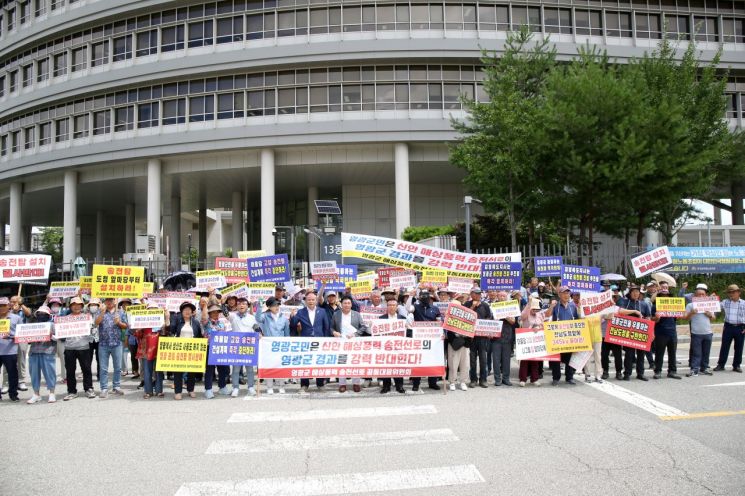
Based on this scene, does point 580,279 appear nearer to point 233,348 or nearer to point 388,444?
point 388,444

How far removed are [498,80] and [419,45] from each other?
7.51 meters

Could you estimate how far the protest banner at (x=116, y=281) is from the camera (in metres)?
11.2

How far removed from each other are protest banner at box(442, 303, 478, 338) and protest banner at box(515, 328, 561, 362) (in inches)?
38.8

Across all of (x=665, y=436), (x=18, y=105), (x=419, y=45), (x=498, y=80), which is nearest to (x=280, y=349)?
(x=665, y=436)

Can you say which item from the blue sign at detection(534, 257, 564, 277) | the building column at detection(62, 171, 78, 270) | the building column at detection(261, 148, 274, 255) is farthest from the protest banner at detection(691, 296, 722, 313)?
the building column at detection(62, 171, 78, 270)

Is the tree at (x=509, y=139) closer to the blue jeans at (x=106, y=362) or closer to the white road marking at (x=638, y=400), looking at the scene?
the white road marking at (x=638, y=400)

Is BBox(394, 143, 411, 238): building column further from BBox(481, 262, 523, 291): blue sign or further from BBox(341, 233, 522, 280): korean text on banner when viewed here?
BBox(481, 262, 523, 291): blue sign

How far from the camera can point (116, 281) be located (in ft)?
37.7

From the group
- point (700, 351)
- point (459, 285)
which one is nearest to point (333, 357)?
point (459, 285)

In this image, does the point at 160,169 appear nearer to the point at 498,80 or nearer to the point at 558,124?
the point at 498,80

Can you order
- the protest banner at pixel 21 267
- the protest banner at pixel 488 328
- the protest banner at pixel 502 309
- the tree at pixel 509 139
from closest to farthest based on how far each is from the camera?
the protest banner at pixel 488 328 < the protest banner at pixel 502 309 < the protest banner at pixel 21 267 < the tree at pixel 509 139

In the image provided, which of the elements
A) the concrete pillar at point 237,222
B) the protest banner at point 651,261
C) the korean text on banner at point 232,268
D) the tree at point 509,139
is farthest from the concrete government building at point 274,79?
the protest banner at point 651,261

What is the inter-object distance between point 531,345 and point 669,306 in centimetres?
302

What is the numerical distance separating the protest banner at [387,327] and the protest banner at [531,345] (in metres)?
2.21
